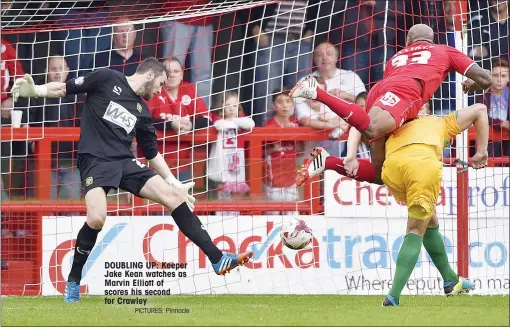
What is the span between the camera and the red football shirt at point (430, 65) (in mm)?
8039

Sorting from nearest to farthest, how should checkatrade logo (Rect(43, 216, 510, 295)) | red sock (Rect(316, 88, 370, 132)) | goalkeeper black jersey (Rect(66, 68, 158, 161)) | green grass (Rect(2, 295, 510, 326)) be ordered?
green grass (Rect(2, 295, 510, 326)) < red sock (Rect(316, 88, 370, 132)) < goalkeeper black jersey (Rect(66, 68, 158, 161)) < checkatrade logo (Rect(43, 216, 510, 295))

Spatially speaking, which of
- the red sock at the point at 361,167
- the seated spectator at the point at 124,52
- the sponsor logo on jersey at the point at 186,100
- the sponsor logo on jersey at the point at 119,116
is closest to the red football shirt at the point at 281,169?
the sponsor logo on jersey at the point at 186,100

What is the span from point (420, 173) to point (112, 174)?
2397 millimetres

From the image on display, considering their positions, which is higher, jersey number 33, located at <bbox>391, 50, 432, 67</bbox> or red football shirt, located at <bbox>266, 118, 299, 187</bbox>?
jersey number 33, located at <bbox>391, 50, 432, 67</bbox>

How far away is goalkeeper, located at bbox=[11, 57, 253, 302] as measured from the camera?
8219 millimetres

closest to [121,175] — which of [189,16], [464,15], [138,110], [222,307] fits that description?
[138,110]

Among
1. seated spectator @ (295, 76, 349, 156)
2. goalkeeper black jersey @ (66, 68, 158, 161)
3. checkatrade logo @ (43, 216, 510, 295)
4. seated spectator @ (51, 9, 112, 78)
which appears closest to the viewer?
goalkeeper black jersey @ (66, 68, 158, 161)

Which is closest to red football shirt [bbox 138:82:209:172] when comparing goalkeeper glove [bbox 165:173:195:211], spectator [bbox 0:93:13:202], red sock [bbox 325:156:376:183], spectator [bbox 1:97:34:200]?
spectator [bbox 1:97:34:200]

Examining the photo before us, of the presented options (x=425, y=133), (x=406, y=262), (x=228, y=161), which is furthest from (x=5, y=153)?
(x=406, y=262)

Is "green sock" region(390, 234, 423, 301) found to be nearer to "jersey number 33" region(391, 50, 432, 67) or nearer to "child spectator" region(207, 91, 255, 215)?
"jersey number 33" region(391, 50, 432, 67)

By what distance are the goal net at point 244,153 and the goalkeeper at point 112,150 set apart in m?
1.75

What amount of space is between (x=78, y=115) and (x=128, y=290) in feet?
7.85

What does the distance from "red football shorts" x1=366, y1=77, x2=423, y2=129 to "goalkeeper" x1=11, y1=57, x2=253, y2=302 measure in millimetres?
1684

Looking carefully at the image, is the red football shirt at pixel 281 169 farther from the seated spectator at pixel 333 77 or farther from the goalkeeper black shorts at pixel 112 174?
the goalkeeper black shorts at pixel 112 174
